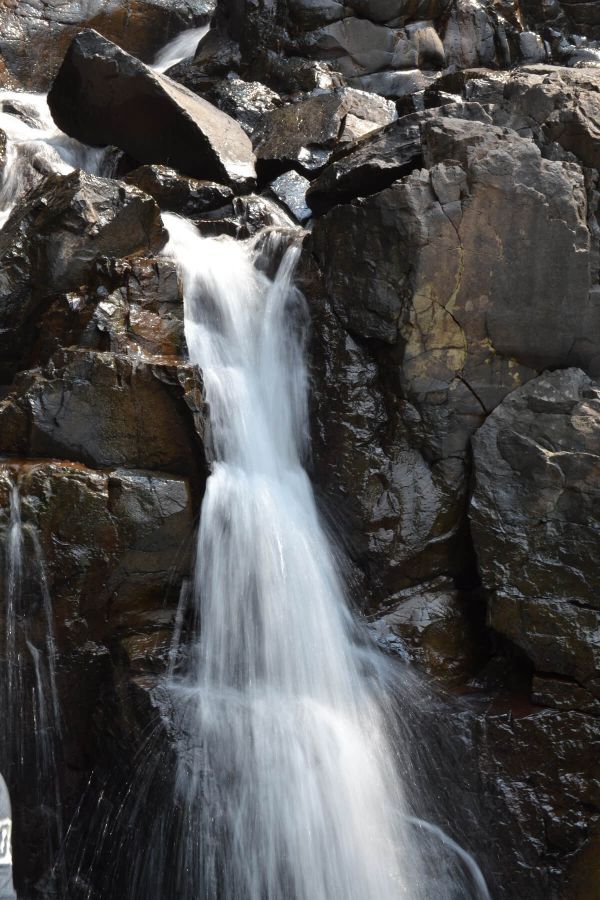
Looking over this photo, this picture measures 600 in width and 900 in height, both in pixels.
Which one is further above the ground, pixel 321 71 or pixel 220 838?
pixel 321 71

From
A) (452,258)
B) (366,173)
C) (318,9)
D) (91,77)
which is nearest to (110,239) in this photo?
(366,173)

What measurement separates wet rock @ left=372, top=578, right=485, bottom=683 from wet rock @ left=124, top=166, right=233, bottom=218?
494 centimetres

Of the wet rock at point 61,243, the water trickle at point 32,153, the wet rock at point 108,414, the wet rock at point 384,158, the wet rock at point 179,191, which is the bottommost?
the wet rock at point 108,414

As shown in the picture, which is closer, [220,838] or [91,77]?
[220,838]

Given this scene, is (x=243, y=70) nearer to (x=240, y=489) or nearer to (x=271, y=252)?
(x=271, y=252)

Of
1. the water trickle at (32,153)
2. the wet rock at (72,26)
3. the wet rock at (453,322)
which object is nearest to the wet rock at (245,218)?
the water trickle at (32,153)

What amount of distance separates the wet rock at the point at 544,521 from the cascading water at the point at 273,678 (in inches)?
39.5

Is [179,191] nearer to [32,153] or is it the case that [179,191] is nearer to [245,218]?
[245,218]

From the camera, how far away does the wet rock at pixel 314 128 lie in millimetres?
9680

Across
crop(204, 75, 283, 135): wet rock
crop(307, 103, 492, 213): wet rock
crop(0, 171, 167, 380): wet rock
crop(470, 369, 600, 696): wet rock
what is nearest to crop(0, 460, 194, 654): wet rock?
crop(0, 171, 167, 380): wet rock

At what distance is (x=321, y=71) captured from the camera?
12.3 meters

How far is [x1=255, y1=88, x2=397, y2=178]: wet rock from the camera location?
968 cm

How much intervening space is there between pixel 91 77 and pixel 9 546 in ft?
22.3

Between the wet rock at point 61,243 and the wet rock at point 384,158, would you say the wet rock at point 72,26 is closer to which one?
the wet rock at point 61,243
